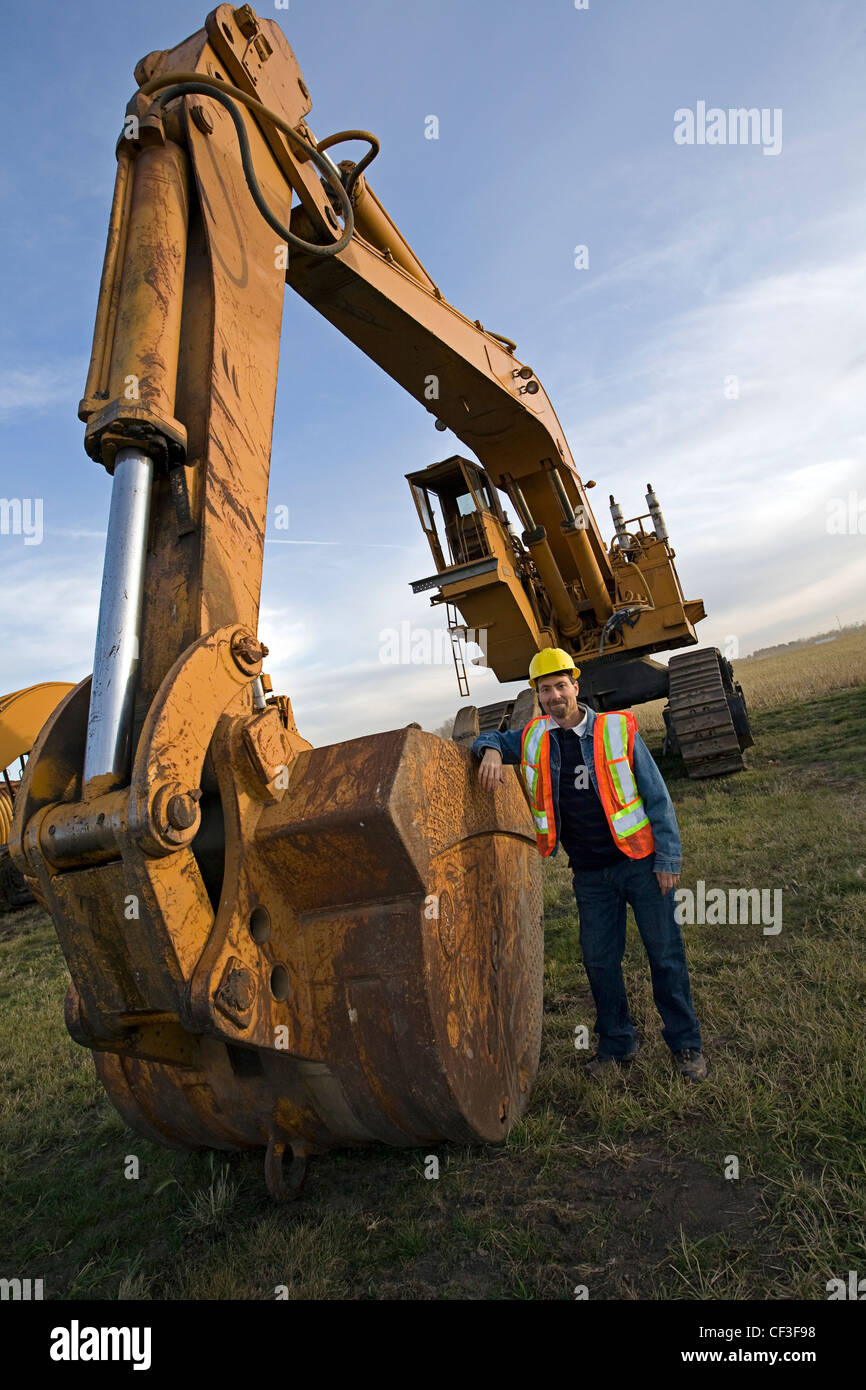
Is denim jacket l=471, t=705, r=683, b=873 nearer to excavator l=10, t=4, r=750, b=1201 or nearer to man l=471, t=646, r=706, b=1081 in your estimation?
man l=471, t=646, r=706, b=1081

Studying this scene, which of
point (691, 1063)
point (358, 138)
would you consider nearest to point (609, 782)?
point (691, 1063)

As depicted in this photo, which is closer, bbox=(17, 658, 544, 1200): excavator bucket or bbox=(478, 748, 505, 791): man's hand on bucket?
bbox=(17, 658, 544, 1200): excavator bucket

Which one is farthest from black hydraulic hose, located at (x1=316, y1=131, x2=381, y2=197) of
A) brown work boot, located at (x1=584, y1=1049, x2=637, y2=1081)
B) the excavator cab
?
the excavator cab

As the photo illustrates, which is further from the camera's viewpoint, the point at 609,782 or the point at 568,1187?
the point at 609,782

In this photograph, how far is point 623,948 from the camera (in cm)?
364

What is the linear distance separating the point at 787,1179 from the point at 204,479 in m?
2.91

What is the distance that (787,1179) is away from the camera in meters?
2.50

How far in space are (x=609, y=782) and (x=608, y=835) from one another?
25 cm

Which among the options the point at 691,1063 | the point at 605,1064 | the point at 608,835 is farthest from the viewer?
the point at 608,835

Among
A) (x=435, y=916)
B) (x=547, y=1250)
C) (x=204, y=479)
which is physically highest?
(x=204, y=479)

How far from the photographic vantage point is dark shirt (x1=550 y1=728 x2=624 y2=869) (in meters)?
3.61

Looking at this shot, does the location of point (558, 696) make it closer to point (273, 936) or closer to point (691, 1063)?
point (691, 1063)
